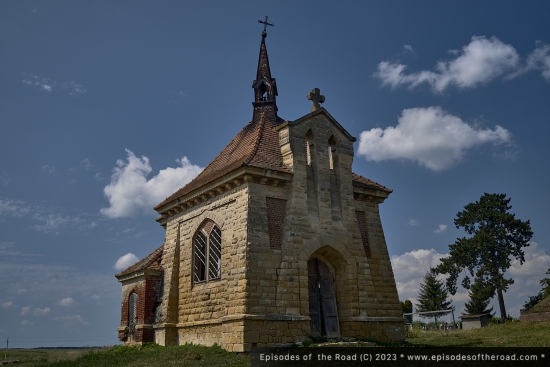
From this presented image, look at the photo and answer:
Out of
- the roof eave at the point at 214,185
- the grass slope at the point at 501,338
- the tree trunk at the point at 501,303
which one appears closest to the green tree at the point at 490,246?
the tree trunk at the point at 501,303

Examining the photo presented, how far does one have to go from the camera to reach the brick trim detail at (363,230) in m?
18.1

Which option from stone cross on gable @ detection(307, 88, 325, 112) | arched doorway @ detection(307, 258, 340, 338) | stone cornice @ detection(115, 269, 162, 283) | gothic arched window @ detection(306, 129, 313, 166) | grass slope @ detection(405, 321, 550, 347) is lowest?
grass slope @ detection(405, 321, 550, 347)

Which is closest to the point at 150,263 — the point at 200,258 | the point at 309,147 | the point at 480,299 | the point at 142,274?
the point at 142,274

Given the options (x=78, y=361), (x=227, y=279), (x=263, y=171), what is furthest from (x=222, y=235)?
(x=78, y=361)

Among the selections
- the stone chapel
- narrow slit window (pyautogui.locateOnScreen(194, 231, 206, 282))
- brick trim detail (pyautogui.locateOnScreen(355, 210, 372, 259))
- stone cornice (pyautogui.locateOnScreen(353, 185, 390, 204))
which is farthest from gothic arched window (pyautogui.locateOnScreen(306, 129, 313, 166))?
narrow slit window (pyautogui.locateOnScreen(194, 231, 206, 282))

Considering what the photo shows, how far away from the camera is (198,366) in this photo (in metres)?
12.6

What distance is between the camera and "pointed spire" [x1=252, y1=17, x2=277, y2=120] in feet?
73.0

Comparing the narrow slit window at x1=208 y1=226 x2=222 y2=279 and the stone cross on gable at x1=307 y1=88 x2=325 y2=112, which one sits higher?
the stone cross on gable at x1=307 y1=88 x2=325 y2=112

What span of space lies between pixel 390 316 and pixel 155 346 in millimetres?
8428

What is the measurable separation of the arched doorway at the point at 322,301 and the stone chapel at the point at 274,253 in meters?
0.03

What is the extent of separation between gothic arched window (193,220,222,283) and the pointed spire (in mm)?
6436

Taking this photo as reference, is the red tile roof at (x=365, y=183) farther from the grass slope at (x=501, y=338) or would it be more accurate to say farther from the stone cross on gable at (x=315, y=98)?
the grass slope at (x=501, y=338)

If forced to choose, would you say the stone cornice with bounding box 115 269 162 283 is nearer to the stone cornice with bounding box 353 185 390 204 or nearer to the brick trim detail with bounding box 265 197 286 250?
the brick trim detail with bounding box 265 197 286 250

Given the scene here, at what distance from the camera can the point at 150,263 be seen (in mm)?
19938
